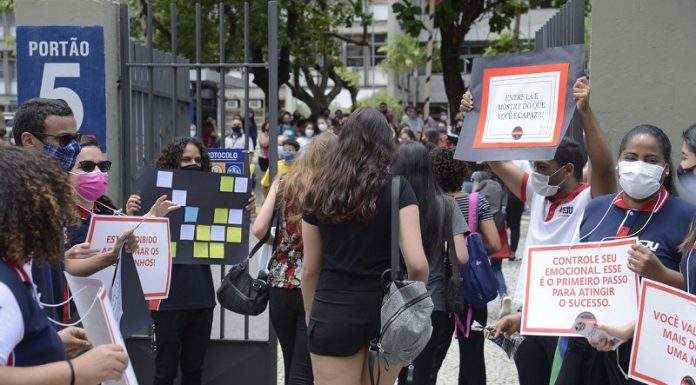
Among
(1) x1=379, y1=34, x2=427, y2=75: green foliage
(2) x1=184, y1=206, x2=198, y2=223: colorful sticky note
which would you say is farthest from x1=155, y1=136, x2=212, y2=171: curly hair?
(1) x1=379, y1=34, x2=427, y2=75: green foliage

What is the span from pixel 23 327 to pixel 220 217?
9.97 ft

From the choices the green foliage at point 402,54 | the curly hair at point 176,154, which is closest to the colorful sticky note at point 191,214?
the curly hair at point 176,154

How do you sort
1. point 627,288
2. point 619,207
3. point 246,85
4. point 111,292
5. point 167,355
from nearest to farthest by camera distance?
point 627,288
point 619,207
point 111,292
point 167,355
point 246,85

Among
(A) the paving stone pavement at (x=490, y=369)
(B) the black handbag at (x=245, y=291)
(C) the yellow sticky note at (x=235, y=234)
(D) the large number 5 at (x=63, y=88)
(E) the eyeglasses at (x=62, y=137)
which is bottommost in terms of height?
(A) the paving stone pavement at (x=490, y=369)

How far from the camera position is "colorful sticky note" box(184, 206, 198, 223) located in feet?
17.4

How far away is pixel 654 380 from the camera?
315cm

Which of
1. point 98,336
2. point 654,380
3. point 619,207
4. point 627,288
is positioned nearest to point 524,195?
point 619,207

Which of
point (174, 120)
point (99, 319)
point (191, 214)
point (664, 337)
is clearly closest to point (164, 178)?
point (191, 214)

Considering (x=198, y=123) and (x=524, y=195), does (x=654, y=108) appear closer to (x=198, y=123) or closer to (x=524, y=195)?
(x=524, y=195)

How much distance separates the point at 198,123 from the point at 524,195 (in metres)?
2.27

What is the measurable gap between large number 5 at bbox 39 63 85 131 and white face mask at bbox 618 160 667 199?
361cm

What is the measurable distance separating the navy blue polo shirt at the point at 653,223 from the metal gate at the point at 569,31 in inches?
45.6

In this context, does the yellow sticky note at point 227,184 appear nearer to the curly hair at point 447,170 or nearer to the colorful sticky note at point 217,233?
the colorful sticky note at point 217,233

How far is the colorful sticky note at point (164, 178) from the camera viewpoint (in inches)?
205
